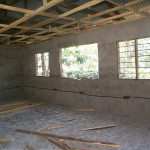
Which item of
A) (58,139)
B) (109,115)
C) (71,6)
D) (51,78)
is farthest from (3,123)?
(71,6)

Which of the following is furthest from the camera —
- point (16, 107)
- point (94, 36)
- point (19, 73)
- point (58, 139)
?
point (19, 73)

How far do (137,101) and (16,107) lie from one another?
461cm

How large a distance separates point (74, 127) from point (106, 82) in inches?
69.7

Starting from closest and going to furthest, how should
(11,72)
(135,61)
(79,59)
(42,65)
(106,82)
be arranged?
(135,61) → (106,82) → (42,65) → (11,72) → (79,59)

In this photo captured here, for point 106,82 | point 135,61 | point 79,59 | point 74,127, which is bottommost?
point 74,127

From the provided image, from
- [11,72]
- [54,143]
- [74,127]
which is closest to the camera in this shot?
[54,143]

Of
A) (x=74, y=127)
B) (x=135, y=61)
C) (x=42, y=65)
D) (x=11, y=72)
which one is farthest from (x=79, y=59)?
(x=74, y=127)

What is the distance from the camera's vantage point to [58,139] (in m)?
3.41

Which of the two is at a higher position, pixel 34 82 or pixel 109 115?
pixel 34 82

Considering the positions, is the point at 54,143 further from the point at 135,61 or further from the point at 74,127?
the point at 135,61

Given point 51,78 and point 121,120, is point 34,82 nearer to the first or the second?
point 51,78

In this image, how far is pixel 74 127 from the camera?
4227 millimetres

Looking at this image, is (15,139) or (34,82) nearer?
(15,139)

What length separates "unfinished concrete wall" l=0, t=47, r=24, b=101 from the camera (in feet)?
26.5
